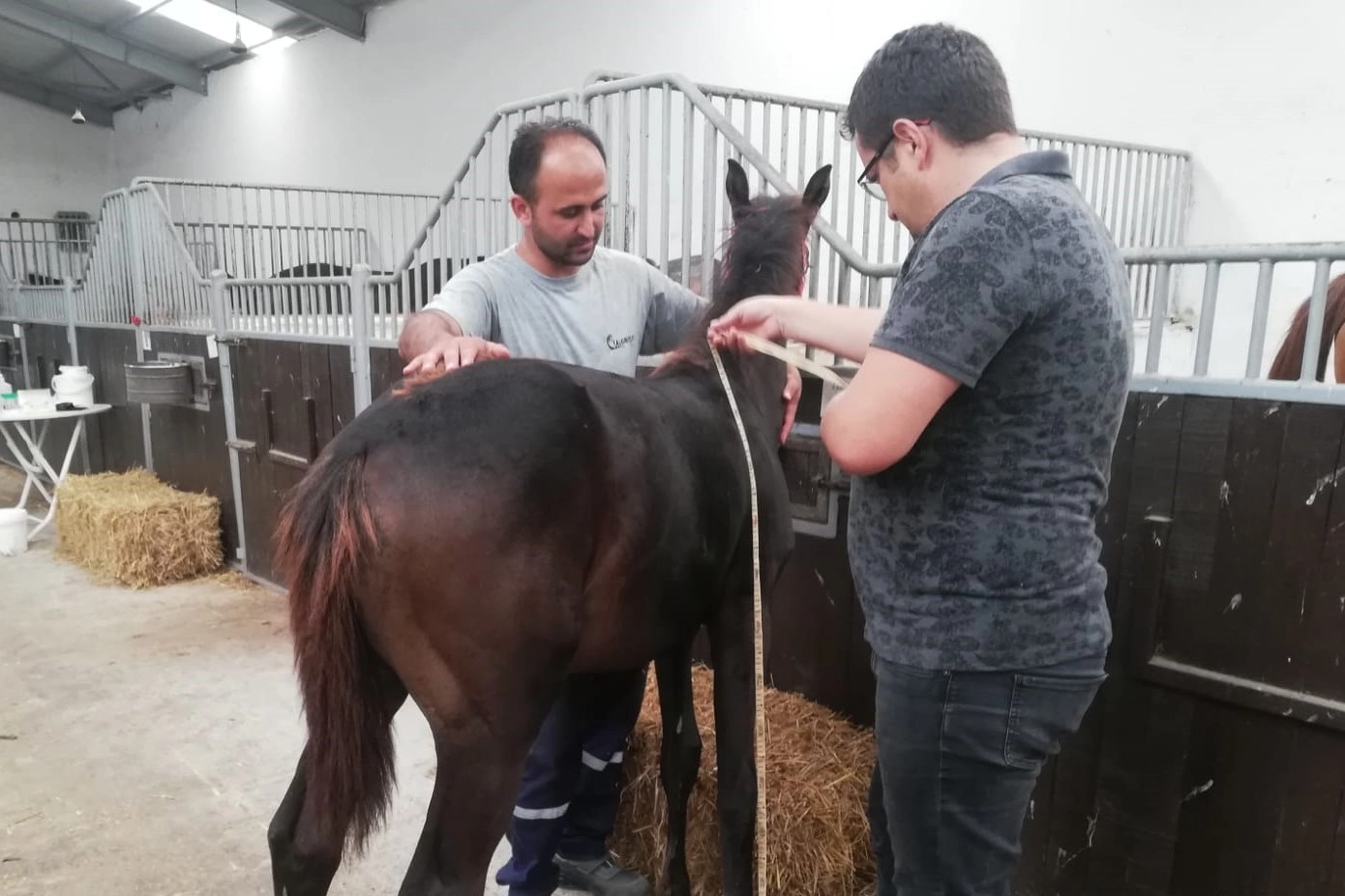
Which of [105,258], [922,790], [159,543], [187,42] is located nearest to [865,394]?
[922,790]

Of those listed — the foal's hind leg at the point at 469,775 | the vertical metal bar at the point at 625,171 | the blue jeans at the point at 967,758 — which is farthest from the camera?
the vertical metal bar at the point at 625,171

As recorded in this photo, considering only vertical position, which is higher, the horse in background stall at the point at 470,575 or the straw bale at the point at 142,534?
the horse in background stall at the point at 470,575

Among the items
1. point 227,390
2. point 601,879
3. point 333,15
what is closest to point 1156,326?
point 601,879

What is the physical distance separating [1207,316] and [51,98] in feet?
63.3

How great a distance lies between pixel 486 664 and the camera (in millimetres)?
1321

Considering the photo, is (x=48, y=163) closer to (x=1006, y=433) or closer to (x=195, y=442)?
(x=195, y=442)

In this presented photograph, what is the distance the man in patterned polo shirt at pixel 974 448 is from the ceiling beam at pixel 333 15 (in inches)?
423

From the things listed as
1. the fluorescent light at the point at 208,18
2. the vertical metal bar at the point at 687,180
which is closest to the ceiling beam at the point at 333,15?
the fluorescent light at the point at 208,18

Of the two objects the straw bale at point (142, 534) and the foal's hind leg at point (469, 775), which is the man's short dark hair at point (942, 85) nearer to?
the foal's hind leg at point (469, 775)

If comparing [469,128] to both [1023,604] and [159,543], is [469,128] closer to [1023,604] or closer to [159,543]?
[159,543]

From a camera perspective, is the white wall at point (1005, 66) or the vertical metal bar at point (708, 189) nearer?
the vertical metal bar at point (708, 189)

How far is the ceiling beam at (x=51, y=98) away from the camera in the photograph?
14859 mm

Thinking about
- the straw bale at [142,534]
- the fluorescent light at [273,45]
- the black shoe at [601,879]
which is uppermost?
the fluorescent light at [273,45]

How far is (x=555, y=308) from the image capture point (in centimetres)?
184
